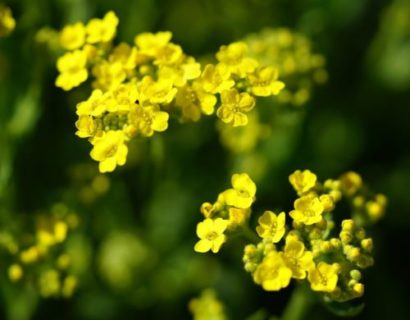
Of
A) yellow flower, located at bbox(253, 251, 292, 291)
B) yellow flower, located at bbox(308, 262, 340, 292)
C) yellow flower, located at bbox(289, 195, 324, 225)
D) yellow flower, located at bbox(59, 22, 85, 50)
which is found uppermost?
yellow flower, located at bbox(59, 22, 85, 50)

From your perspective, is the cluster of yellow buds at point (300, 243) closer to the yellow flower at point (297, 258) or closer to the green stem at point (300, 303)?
the yellow flower at point (297, 258)

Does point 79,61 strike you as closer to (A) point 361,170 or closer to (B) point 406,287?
(A) point 361,170

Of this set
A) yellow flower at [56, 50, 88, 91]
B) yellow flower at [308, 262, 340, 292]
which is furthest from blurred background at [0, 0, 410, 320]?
yellow flower at [308, 262, 340, 292]

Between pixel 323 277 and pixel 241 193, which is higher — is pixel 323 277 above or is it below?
below

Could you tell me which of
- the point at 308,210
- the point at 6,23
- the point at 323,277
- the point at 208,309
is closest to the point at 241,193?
the point at 308,210

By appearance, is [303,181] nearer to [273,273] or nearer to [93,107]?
[273,273]

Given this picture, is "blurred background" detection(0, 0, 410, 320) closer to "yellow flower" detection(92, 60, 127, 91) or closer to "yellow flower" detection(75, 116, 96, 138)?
"yellow flower" detection(92, 60, 127, 91)
